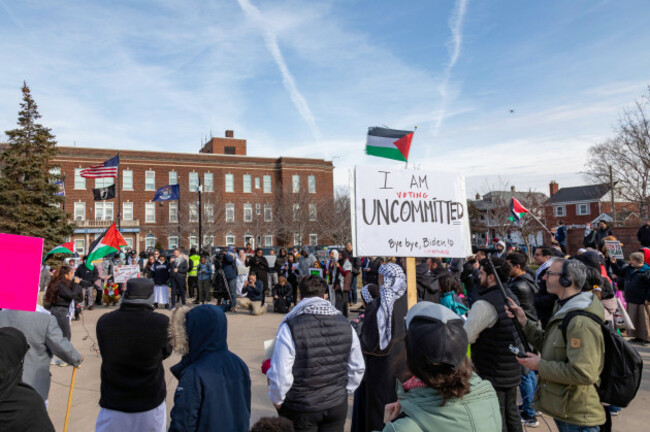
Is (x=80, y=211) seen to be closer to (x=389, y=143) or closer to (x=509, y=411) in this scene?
(x=389, y=143)

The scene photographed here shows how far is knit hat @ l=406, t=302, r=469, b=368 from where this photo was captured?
5.78 feet

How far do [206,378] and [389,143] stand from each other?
446 cm

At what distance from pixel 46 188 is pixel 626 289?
30777mm

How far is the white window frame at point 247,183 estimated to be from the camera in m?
54.0

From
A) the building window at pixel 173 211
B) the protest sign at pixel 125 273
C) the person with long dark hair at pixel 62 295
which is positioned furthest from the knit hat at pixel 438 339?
the building window at pixel 173 211

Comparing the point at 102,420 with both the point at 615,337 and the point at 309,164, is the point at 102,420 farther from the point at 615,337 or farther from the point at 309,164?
the point at 309,164

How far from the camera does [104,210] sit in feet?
164

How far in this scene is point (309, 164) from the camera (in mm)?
56250

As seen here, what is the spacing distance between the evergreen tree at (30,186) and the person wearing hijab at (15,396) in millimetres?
29141

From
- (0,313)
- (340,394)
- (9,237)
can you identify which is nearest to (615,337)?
(340,394)

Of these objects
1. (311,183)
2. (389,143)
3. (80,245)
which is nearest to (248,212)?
(311,183)

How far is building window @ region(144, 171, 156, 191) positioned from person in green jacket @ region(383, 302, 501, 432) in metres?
53.2

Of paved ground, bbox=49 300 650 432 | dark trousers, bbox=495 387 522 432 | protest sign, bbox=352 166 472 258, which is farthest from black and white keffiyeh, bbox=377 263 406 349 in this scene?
paved ground, bbox=49 300 650 432

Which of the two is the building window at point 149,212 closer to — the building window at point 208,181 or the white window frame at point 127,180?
the white window frame at point 127,180
